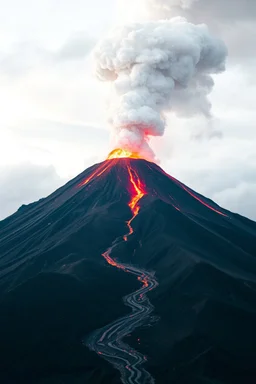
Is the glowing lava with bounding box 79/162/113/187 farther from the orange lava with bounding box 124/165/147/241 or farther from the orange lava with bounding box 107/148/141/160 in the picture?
the orange lava with bounding box 124/165/147/241

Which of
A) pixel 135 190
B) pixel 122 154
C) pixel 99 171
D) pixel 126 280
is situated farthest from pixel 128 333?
pixel 99 171

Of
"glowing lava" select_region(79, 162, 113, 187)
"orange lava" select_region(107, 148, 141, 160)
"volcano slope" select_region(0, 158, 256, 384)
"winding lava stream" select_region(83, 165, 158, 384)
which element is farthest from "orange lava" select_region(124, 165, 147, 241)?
"winding lava stream" select_region(83, 165, 158, 384)

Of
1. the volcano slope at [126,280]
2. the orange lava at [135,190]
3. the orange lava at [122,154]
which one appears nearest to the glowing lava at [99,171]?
the volcano slope at [126,280]

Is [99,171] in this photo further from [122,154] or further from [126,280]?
[126,280]

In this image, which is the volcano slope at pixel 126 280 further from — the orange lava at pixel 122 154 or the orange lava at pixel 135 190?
the orange lava at pixel 122 154

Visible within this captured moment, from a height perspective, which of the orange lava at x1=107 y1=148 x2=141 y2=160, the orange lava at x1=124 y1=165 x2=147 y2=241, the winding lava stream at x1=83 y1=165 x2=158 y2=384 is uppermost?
the orange lava at x1=107 y1=148 x2=141 y2=160
